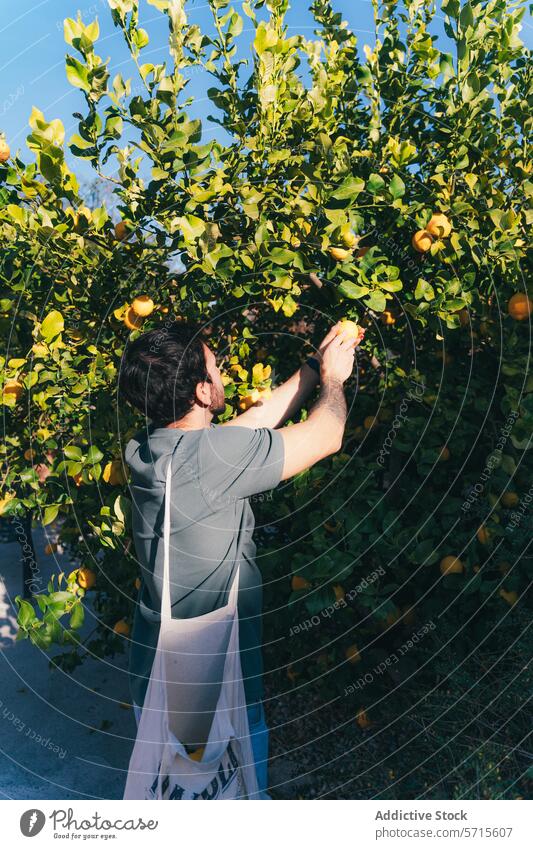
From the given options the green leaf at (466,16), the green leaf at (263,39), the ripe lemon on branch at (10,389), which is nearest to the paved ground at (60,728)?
the ripe lemon on branch at (10,389)

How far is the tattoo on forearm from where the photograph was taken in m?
1.74

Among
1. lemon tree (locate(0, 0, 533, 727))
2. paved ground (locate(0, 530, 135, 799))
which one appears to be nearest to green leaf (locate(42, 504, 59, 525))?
lemon tree (locate(0, 0, 533, 727))

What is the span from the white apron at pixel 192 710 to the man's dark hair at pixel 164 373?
0.24m

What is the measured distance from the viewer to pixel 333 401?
69.7 inches

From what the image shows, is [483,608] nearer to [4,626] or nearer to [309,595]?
[309,595]

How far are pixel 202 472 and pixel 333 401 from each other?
1.35 ft

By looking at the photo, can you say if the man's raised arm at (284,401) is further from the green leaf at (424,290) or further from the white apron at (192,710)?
the white apron at (192,710)

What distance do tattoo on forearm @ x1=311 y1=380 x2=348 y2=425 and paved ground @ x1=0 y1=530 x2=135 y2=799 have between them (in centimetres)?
193

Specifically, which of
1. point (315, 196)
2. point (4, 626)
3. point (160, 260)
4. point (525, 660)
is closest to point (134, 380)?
point (160, 260)

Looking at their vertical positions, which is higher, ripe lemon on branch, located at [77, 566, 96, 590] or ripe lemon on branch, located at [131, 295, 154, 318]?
ripe lemon on branch, located at [131, 295, 154, 318]

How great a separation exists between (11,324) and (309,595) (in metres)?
1.49

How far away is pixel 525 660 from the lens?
2305 mm

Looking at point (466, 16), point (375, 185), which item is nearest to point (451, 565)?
point (375, 185)

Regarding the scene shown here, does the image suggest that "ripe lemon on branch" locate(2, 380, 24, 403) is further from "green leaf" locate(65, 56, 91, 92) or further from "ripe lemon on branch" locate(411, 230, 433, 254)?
"ripe lemon on branch" locate(411, 230, 433, 254)
